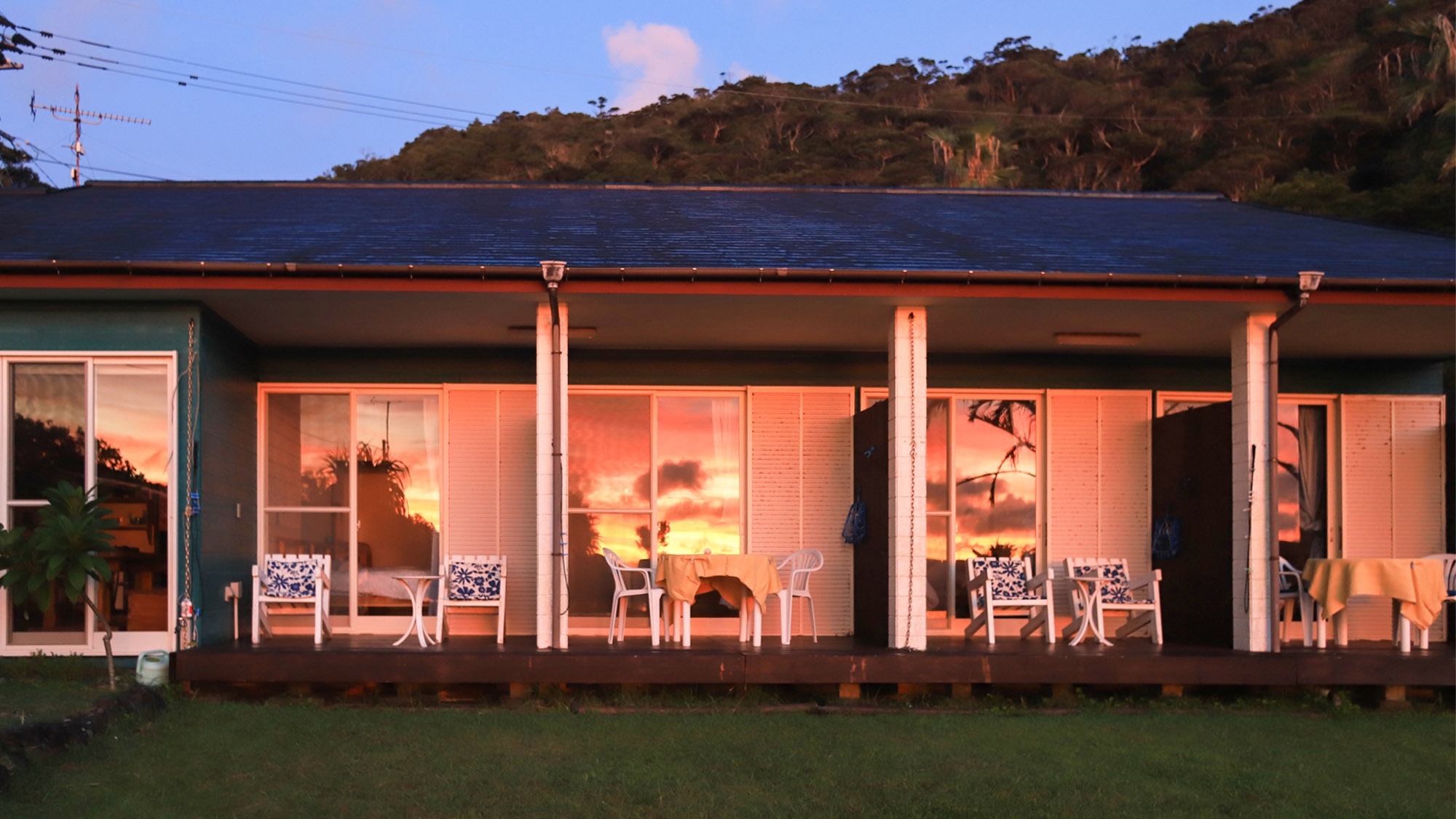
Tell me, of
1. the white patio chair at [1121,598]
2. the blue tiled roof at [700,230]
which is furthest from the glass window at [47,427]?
the white patio chair at [1121,598]

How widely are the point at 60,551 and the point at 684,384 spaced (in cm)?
498

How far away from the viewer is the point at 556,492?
819 centimetres

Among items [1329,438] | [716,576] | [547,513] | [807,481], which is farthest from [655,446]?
[1329,438]

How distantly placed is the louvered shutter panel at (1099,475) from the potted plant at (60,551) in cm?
743

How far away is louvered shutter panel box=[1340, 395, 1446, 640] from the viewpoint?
10.9 metres

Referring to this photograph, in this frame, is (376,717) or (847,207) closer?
(376,717)

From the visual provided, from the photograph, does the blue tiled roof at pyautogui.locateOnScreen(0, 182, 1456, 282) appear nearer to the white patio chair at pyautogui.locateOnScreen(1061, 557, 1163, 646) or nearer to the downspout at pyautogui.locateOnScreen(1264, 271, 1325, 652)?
the downspout at pyautogui.locateOnScreen(1264, 271, 1325, 652)

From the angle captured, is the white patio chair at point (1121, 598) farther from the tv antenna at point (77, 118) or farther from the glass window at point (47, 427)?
the tv antenna at point (77, 118)

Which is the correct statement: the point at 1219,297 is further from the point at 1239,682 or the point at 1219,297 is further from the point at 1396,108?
the point at 1396,108

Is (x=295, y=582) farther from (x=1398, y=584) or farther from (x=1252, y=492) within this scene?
(x=1398, y=584)

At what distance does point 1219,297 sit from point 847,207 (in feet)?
13.8

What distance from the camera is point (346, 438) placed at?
34.0 ft

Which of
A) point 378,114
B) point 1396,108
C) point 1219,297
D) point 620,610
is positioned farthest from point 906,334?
point 378,114

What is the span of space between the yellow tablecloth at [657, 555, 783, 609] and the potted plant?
3569mm
